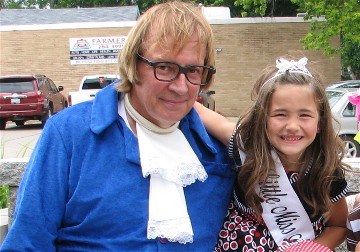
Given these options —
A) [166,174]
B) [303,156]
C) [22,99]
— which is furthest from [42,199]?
[22,99]

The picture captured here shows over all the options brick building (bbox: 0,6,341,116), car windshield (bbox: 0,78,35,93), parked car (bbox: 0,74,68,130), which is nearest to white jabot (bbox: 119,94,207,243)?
parked car (bbox: 0,74,68,130)

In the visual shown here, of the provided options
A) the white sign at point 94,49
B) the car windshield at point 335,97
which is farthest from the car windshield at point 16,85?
the car windshield at point 335,97

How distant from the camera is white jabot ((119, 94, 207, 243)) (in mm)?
2025

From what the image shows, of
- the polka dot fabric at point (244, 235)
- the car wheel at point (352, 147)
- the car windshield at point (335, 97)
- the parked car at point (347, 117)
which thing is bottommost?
the car wheel at point (352, 147)

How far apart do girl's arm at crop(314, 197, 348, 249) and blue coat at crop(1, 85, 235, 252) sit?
0.57 m

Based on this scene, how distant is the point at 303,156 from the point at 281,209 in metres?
0.25

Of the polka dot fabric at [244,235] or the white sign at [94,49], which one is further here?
the white sign at [94,49]

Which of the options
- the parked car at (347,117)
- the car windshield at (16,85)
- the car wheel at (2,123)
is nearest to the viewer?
the parked car at (347,117)

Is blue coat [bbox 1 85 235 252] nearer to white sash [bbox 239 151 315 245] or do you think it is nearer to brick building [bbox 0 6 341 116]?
white sash [bbox 239 151 315 245]

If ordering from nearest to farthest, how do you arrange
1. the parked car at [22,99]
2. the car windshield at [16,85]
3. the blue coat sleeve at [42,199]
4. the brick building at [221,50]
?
the blue coat sleeve at [42,199] < the parked car at [22,99] < the car windshield at [16,85] < the brick building at [221,50]

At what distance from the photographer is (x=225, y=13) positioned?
22.2m

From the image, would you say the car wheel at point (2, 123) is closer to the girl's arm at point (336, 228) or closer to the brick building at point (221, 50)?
the brick building at point (221, 50)

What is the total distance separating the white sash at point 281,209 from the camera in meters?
2.25

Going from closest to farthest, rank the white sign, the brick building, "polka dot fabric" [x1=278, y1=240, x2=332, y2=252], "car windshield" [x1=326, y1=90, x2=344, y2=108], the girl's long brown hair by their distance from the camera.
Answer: "polka dot fabric" [x1=278, y1=240, x2=332, y2=252] < the girl's long brown hair < "car windshield" [x1=326, y1=90, x2=344, y2=108] < the brick building < the white sign
